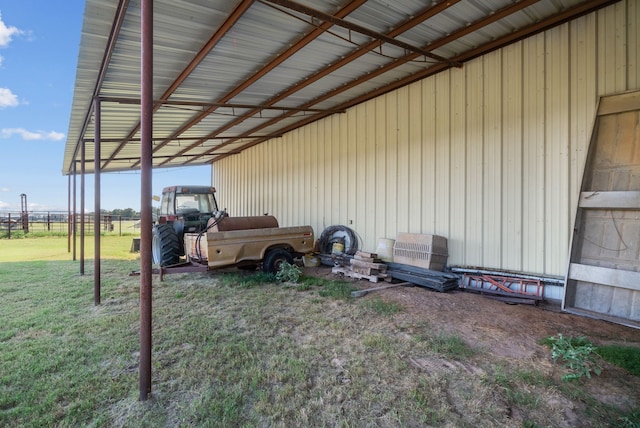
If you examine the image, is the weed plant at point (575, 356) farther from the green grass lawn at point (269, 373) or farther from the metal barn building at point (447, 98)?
the metal barn building at point (447, 98)

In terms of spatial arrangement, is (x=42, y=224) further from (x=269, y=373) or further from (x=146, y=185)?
(x=269, y=373)

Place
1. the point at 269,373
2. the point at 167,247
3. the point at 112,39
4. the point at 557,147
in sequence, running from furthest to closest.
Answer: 1. the point at 167,247
2. the point at 557,147
3. the point at 112,39
4. the point at 269,373

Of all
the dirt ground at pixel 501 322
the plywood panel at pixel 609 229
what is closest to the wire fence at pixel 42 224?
the dirt ground at pixel 501 322

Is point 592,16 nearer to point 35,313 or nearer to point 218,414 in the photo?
point 218,414

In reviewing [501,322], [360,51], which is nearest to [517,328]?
[501,322]

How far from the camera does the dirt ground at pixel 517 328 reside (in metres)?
2.38

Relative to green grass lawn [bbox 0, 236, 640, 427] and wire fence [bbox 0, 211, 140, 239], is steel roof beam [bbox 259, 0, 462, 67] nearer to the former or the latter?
green grass lawn [bbox 0, 236, 640, 427]

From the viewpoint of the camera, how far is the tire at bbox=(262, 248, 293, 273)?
19.8ft

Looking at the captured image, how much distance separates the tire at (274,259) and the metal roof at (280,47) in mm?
3182

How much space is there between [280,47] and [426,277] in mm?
4373

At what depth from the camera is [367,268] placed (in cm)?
579

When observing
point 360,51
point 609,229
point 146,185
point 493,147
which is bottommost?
point 609,229

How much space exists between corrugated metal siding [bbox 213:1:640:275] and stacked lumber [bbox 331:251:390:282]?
1.04 metres

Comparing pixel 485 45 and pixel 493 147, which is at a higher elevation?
pixel 485 45
